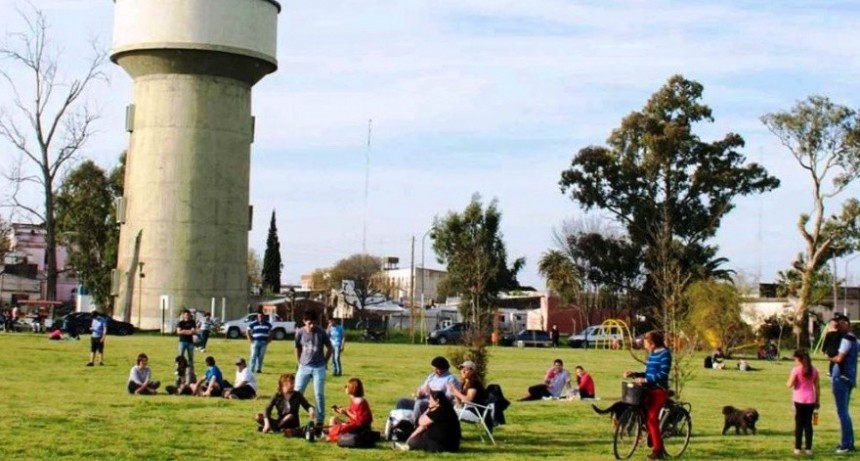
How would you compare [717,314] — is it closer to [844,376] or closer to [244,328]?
[244,328]

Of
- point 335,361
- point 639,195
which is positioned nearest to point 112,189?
point 639,195

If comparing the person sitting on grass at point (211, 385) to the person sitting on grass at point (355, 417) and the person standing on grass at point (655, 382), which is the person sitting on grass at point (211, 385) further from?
the person standing on grass at point (655, 382)

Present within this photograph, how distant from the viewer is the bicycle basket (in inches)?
524

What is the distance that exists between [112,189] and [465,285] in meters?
26.9

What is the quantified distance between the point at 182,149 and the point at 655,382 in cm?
4654

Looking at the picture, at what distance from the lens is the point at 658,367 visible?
13.3 meters

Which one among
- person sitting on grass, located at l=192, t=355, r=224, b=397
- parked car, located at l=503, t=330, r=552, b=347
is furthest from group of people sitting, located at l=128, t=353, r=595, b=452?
parked car, located at l=503, t=330, r=552, b=347

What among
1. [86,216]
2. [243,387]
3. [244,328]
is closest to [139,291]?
[244,328]

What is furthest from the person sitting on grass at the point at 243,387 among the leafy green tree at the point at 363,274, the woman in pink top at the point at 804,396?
the leafy green tree at the point at 363,274

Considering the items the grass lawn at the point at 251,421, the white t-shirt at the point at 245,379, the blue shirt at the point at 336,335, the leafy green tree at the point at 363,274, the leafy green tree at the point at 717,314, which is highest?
the leafy green tree at the point at 363,274

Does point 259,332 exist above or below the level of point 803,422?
above

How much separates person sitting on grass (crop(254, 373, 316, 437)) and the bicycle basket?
4738mm

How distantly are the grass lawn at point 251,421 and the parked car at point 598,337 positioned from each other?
26.2m

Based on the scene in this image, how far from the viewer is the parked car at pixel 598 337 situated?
5938cm
